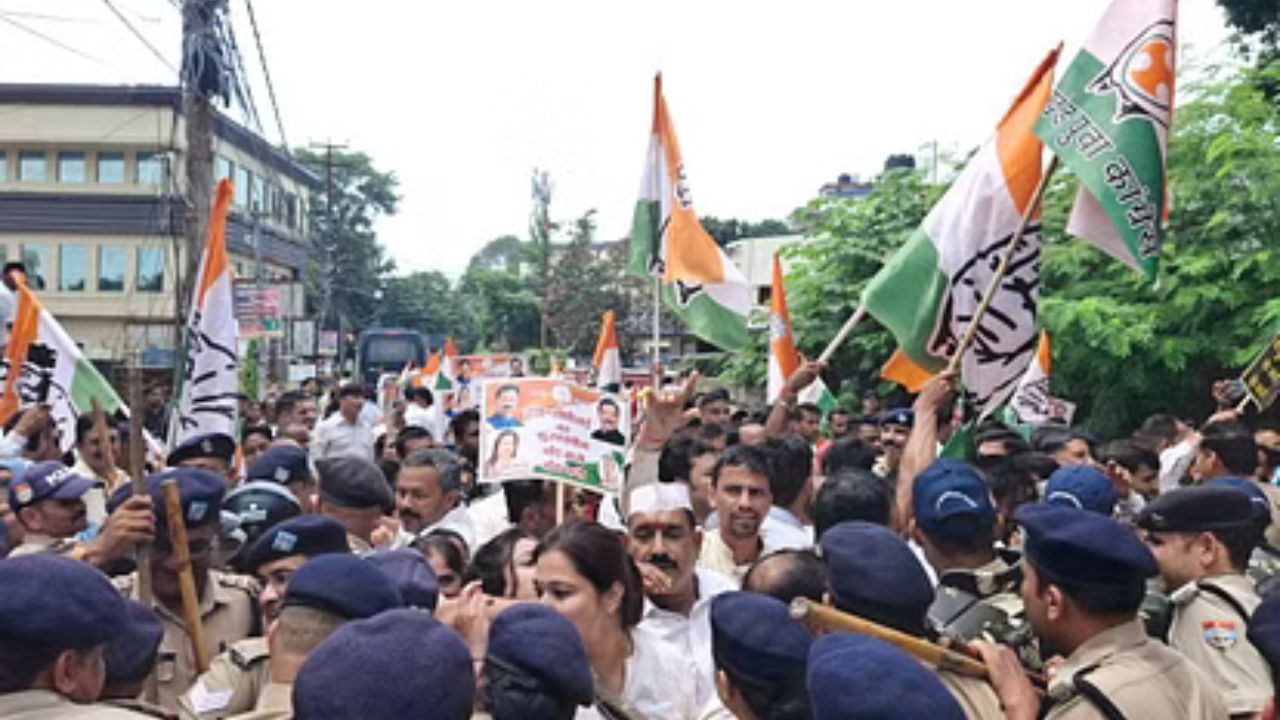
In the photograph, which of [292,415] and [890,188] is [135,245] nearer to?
[890,188]

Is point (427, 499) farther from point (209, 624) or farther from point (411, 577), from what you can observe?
point (411, 577)

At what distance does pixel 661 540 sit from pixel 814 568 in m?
0.72

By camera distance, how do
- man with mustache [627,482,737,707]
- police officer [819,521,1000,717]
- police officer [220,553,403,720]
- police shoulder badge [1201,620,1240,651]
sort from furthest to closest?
man with mustache [627,482,737,707] → police shoulder badge [1201,620,1240,651] → police officer [819,521,1000,717] → police officer [220,553,403,720]

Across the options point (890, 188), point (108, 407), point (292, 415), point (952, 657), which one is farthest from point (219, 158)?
point (952, 657)

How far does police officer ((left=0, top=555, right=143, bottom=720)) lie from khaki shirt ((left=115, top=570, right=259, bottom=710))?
4.24 feet

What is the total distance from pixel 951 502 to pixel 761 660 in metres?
1.48

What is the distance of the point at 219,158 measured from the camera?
4638 centimetres

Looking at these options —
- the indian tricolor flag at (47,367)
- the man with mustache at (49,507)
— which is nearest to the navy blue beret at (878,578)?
the man with mustache at (49,507)

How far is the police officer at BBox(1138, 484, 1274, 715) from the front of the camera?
3.61 meters

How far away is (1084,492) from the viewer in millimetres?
4957

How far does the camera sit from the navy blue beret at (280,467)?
6461 millimetres

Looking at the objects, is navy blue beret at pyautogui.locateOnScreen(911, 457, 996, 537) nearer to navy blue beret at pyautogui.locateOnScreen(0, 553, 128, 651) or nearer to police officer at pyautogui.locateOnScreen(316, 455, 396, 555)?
police officer at pyautogui.locateOnScreen(316, 455, 396, 555)

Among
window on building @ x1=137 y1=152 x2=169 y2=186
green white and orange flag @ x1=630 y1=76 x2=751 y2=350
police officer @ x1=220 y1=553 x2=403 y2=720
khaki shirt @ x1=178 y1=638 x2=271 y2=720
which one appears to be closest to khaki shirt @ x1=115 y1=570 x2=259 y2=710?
khaki shirt @ x1=178 y1=638 x2=271 y2=720

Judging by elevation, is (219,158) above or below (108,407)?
above
